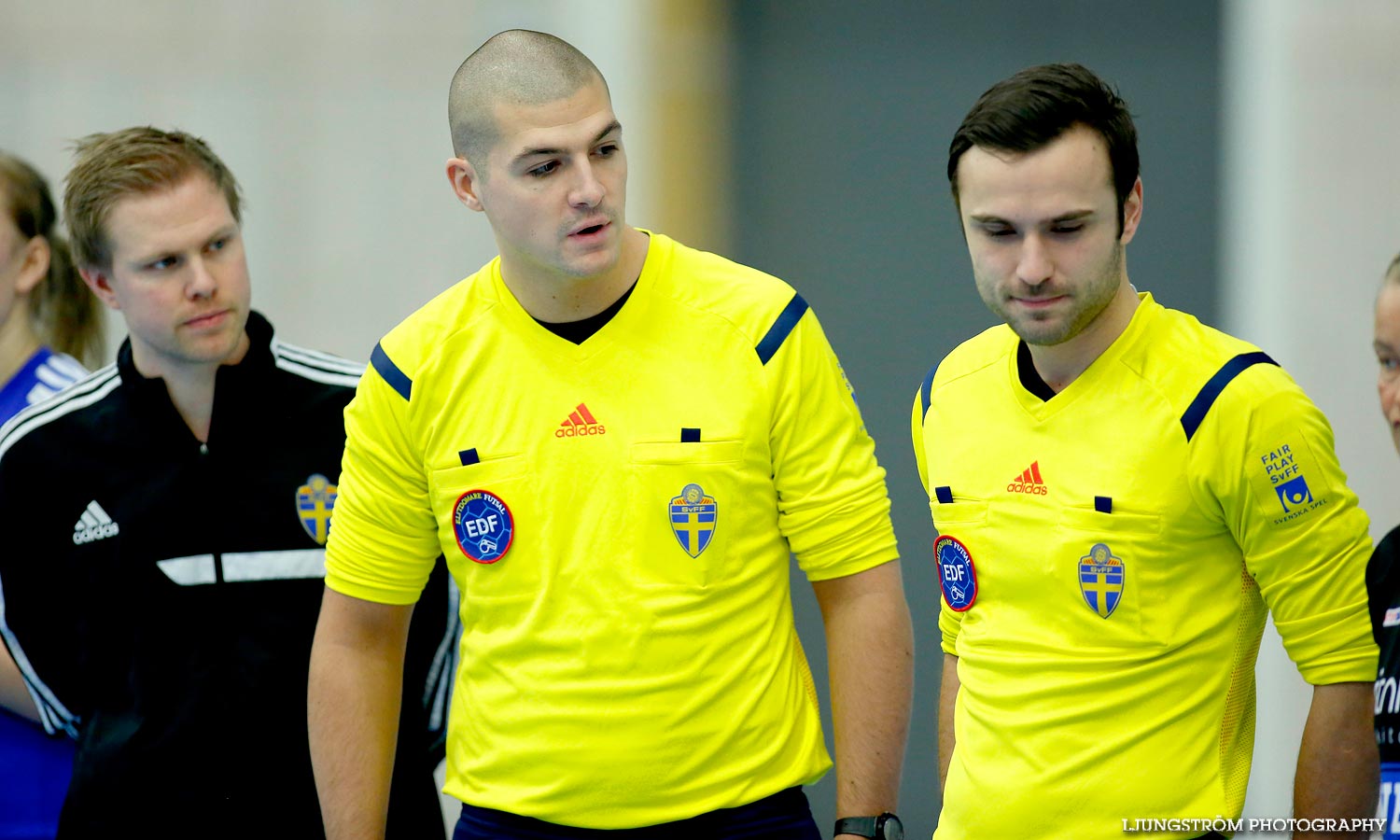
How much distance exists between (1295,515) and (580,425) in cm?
112

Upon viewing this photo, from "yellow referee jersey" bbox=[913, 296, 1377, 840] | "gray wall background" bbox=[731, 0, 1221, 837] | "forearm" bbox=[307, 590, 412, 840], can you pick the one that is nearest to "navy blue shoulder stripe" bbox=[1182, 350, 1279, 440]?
"yellow referee jersey" bbox=[913, 296, 1377, 840]

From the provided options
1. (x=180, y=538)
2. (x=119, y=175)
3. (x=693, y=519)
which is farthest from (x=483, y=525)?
(x=119, y=175)

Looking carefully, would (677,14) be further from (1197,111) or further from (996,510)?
(996,510)

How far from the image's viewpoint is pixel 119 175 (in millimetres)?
3148

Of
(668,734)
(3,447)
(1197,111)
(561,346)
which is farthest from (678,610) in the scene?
(1197,111)

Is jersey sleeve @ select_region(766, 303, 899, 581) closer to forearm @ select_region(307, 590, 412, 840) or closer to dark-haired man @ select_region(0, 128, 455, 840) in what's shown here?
forearm @ select_region(307, 590, 412, 840)

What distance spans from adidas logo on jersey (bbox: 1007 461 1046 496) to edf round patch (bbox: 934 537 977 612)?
0.42 ft

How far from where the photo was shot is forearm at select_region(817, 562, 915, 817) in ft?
8.53

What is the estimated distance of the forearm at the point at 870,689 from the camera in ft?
8.53

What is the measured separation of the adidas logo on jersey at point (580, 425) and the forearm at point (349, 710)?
473 mm

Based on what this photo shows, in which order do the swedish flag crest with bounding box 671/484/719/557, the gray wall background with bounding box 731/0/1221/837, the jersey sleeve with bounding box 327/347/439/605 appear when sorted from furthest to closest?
1. the gray wall background with bounding box 731/0/1221/837
2. the jersey sleeve with bounding box 327/347/439/605
3. the swedish flag crest with bounding box 671/484/719/557

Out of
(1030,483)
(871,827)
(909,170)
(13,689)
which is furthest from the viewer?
(909,170)

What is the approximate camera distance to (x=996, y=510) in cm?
244

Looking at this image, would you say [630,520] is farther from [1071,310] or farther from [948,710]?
[1071,310]
